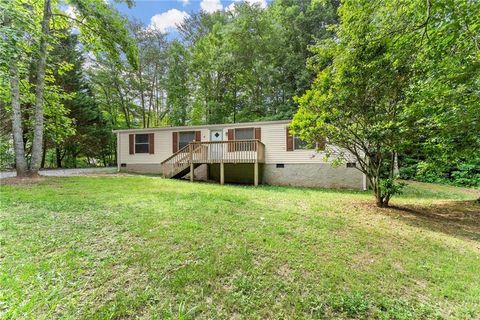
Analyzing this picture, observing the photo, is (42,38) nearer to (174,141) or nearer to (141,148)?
(174,141)

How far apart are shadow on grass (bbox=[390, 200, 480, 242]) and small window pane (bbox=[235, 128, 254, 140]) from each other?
6886mm

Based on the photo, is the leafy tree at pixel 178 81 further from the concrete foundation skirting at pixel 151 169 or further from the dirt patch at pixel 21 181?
the dirt patch at pixel 21 181

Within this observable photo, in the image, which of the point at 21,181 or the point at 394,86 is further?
the point at 21,181

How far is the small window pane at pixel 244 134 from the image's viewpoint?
1173 cm

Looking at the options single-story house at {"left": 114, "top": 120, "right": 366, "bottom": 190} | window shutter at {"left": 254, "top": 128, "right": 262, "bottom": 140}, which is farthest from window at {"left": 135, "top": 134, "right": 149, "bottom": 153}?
window shutter at {"left": 254, "top": 128, "right": 262, "bottom": 140}

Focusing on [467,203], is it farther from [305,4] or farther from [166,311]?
[305,4]

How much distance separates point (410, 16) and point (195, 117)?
1769 cm

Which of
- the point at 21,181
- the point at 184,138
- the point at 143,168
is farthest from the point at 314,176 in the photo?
the point at 21,181

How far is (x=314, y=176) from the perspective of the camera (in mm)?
10805

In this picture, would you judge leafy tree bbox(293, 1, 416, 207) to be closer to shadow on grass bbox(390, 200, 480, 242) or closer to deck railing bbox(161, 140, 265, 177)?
shadow on grass bbox(390, 200, 480, 242)

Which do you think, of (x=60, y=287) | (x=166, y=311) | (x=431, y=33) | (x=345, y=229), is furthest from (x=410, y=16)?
(x=60, y=287)

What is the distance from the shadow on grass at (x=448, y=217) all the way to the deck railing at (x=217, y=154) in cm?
572

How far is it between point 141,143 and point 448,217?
1336 centimetres

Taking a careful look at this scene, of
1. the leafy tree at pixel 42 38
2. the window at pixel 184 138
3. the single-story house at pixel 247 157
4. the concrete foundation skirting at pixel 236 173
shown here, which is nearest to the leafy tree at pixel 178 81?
the single-story house at pixel 247 157
